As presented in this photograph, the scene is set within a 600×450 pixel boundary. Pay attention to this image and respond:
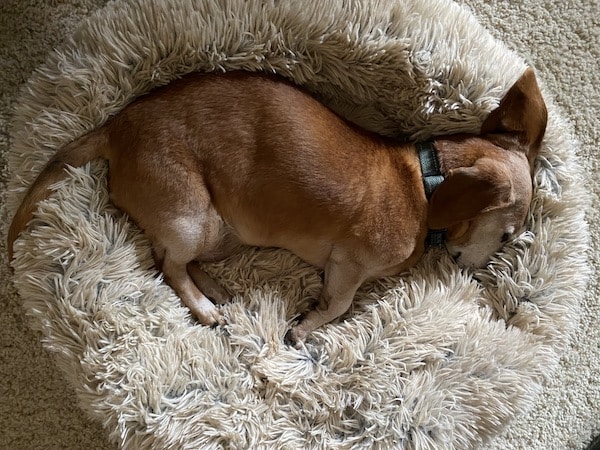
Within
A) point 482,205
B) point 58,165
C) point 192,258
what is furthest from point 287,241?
point 58,165

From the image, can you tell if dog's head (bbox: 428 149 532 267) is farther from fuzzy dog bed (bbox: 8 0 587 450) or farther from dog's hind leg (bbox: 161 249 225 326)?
dog's hind leg (bbox: 161 249 225 326)

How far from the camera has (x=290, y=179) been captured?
70.3 inches

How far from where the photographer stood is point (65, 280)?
1744 millimetres

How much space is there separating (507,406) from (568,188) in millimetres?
720

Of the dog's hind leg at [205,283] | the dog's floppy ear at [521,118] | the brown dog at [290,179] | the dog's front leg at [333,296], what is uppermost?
the dog's floppy ear at [521,118]

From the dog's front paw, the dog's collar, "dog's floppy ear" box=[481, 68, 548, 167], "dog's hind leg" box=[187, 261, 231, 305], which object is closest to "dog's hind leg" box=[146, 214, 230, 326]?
"dog's hind leg" box=[187, 261, 231, 305]

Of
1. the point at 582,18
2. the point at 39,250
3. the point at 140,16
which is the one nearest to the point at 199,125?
the point at 140,16

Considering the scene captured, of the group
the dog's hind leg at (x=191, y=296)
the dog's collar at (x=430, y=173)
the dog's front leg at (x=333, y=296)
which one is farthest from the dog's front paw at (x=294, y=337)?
the dog's collar at (x=430, y=173)

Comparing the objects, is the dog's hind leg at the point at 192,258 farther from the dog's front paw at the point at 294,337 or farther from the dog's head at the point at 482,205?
the dog's head at the point at 482,205

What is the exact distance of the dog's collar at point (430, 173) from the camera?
188 cm

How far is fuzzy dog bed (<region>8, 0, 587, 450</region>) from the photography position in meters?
1.75

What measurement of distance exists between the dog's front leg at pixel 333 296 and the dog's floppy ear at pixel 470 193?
0.32 metres

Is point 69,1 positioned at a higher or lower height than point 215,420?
higher

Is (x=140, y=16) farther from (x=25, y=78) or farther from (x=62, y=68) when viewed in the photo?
(x=25, y=78)
